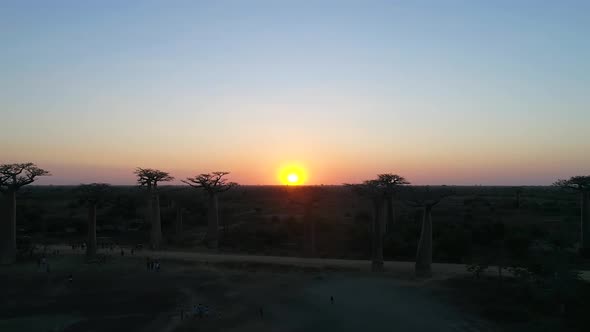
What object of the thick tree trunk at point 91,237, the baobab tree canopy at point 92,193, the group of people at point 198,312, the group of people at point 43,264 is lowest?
the group of people at point 198,312

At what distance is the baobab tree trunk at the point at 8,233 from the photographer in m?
26.6

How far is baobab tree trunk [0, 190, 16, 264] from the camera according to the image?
26.6 meters

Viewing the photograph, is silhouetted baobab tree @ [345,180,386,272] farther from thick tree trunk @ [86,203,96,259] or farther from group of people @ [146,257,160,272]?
thick tree trunk @ [86,203,96,259]

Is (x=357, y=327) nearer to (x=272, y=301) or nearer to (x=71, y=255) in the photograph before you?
(x=272, y=301)

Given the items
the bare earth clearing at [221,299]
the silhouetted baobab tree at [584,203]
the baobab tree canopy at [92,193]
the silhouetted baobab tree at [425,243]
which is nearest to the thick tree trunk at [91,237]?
the baobab tree canopy at [92,193]

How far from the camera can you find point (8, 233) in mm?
26812

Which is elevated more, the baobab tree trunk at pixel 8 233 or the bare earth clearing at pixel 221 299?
the baobab tree trunk at pixel 8 233

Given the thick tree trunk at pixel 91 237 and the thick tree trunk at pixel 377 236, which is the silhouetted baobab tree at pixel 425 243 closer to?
the thick tree trunk at pixel 377 236

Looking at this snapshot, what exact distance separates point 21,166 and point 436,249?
80.1 feet

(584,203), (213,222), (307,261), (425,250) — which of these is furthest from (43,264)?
(584,203)

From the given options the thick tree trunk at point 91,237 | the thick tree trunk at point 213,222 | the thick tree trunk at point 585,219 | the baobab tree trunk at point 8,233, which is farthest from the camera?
the thick tree trunk at point 213,222

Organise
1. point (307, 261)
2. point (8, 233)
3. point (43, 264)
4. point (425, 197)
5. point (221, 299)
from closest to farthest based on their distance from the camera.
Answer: point (221, 299)
point (425, 197)
point (43, 264)
point (8, 233)
point (307, 261)

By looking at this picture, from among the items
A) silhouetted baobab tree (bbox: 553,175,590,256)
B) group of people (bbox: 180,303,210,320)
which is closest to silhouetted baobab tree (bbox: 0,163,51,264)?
group of people (bbox: 180,303,210,320)

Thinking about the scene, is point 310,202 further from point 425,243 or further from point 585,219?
point 585,219
